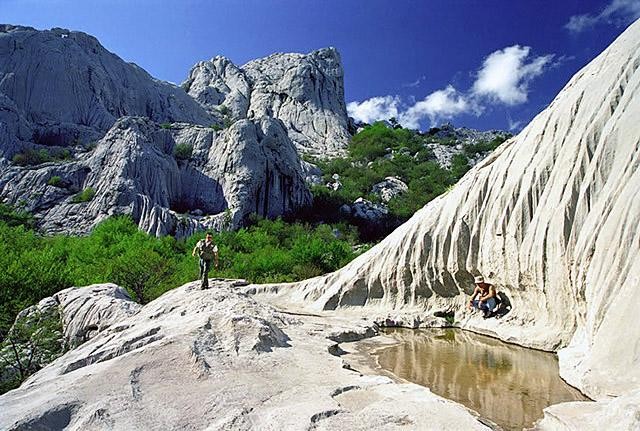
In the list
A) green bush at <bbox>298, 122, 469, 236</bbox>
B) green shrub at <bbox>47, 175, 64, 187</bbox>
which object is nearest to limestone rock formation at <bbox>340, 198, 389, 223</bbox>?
green bush at <bbox>298, 122, 469, 236</bbox>

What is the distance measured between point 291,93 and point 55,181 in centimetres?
4641

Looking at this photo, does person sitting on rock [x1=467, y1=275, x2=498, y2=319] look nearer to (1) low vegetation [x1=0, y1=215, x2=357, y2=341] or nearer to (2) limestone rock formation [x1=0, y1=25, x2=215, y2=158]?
(1) low vegetation [x1=0, y1=215, x2=357, y2=341]

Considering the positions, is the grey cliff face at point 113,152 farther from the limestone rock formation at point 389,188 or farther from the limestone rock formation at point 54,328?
the limestone rock formation at point 54,328

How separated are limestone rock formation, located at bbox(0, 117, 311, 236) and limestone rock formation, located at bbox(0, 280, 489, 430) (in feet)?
98.0

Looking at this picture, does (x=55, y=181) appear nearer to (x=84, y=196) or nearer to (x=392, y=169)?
(x=84, y=196)

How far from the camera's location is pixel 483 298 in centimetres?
1084

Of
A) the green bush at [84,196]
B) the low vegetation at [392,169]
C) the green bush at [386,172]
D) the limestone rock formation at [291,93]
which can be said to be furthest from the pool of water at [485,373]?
the limestone rock formation at [291,93]

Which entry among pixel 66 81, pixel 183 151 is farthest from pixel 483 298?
pixel 66 81

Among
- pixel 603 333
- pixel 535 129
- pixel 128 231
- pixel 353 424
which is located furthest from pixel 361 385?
pixel 128 231

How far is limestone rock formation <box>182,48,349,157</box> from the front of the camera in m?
74.2

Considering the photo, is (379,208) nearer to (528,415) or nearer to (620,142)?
(620,142)

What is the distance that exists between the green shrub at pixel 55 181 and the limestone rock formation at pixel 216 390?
124 ft

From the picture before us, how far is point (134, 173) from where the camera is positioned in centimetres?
3912

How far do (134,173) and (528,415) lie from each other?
129 feet
